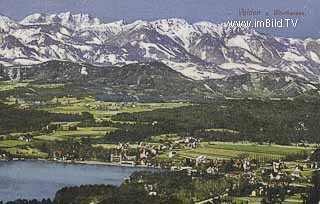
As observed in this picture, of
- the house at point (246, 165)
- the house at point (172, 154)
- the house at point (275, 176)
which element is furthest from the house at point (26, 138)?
the house at point (275, 176)

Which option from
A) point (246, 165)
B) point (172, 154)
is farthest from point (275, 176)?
point (172, 154)

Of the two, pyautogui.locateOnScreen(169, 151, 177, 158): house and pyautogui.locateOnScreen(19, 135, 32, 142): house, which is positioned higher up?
pyautogui.locateOnScreen(19, 135, 32, 142): house

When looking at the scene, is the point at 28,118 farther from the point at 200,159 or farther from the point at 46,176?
the point at 200,159

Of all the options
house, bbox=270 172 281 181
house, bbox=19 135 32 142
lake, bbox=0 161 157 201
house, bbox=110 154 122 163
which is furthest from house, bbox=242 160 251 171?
house, bbox=19 135 32 142

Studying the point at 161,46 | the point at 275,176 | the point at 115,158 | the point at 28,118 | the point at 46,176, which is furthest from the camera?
the point at 161,46

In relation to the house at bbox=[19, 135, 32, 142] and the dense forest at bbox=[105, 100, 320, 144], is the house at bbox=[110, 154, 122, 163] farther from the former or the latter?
the house at bbox=[19, 135, 32, 142]
